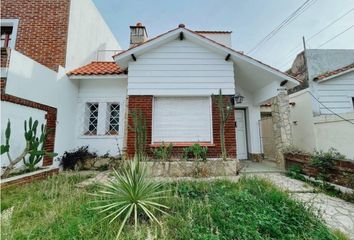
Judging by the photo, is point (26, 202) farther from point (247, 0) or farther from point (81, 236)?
point (247, 0)

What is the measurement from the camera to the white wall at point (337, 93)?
31.0 ft

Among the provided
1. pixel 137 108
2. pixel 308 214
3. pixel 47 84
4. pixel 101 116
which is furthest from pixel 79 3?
pixel 308 214

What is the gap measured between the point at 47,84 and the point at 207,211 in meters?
7.26

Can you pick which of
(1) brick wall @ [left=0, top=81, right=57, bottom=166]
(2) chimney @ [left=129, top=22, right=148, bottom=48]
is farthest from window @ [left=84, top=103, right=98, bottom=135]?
(2) chimney @ [left=129, top=22, right=148, bottom=48]

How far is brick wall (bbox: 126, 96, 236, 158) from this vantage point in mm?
7281

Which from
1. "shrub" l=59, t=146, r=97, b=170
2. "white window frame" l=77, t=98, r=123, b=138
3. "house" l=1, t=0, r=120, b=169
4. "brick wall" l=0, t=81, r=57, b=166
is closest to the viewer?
"house" l=1, t=0, r=120, b=169

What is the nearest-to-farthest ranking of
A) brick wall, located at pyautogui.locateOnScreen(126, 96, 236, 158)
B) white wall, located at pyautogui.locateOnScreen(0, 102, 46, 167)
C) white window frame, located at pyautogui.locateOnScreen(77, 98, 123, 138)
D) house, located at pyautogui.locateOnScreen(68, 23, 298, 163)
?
white wall, located at pyautogui.locateOnScreen(0, 102, 46, 167)
brick wall, located at pyautogui.locateOnScreen(126, 96, 236, 158)
house, located at pyautogui.locateOnScreen(68, 23, 298, 163)
white window frame, located at pyautogui.locateOnScreen(77, 98, 123, 138)

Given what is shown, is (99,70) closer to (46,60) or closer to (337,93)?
(46,60)

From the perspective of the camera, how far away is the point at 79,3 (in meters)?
9.32

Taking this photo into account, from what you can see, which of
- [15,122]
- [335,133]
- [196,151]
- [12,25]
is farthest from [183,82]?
[12,25]

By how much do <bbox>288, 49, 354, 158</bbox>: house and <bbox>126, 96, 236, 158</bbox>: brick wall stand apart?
4.39m

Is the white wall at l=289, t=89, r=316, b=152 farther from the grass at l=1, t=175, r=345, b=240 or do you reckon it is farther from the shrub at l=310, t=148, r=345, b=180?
the grass at l=1, t=175, r=345, b=240

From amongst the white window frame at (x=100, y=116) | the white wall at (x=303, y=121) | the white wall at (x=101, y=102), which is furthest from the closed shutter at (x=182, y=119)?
the white wall at (x=303, y=121)

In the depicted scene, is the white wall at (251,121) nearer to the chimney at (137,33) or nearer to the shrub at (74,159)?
the chimney at (137,33)
